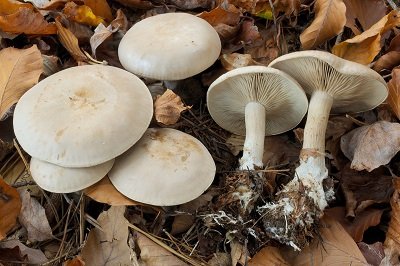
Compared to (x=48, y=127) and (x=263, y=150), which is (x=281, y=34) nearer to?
(x=263, y=150)

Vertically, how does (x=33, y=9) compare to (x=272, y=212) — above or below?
above

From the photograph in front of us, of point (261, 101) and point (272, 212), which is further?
point (261, 101)

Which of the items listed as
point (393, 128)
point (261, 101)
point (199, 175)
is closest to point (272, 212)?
point (199, 175)

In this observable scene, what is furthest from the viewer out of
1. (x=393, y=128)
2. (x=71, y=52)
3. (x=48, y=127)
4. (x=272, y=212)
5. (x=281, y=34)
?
(x=281, y=34)

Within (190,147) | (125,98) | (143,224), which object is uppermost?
(125,98)

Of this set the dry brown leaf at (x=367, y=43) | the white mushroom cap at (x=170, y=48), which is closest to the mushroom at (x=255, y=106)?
the white mushroom cap at (x=170, y=48)

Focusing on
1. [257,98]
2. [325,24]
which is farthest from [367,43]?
[257,98]

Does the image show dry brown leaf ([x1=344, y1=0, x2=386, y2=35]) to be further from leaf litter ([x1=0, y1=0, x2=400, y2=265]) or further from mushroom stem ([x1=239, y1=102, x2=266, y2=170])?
mushroom stem ([x1=239, y1=102, x2=266, y2=170])
